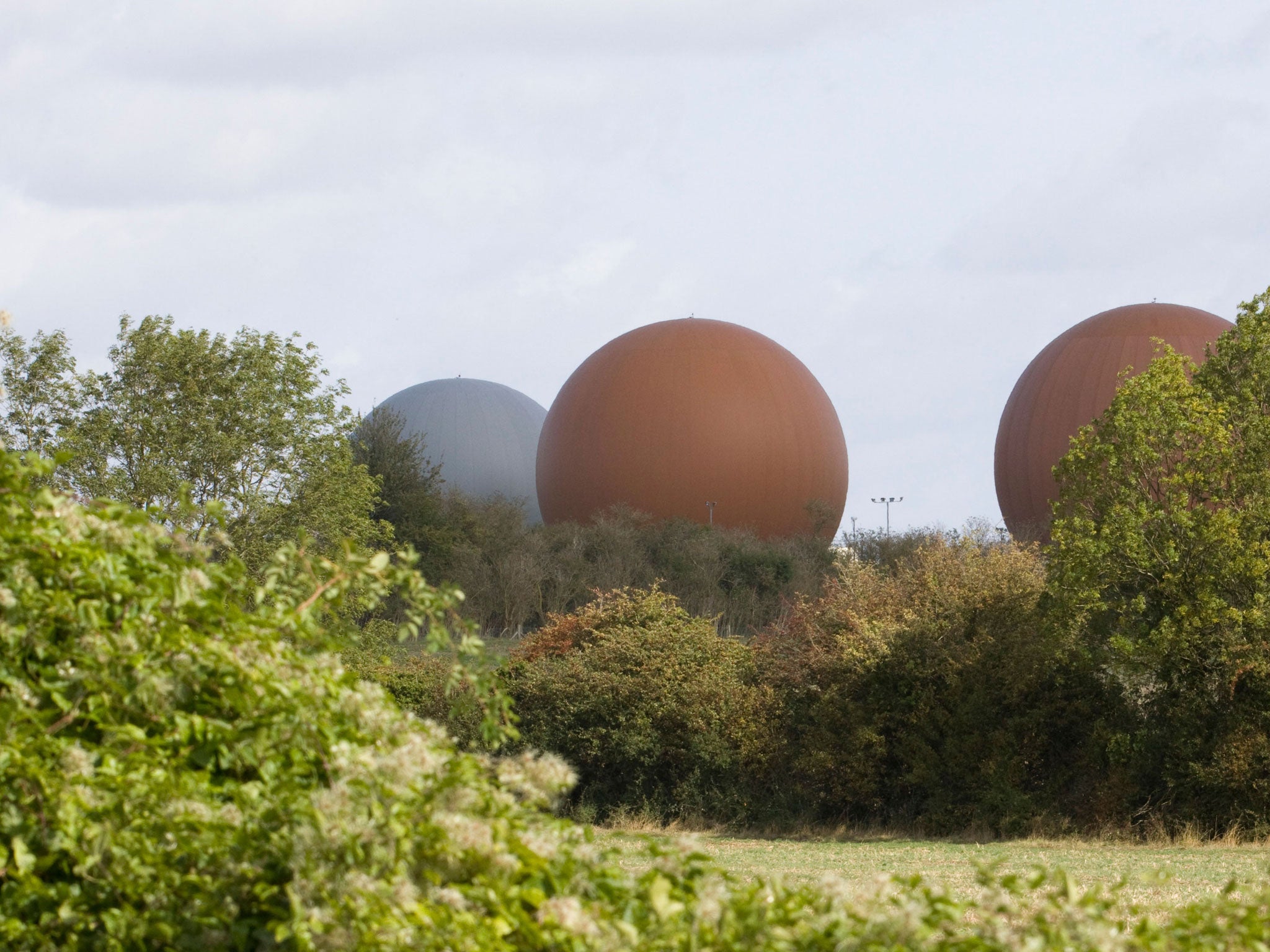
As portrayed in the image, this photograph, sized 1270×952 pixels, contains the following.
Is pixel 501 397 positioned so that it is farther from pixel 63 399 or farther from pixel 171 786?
pixel 171 786

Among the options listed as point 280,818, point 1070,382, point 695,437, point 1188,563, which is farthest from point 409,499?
point 280,818

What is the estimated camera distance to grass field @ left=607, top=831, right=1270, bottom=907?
1209 cm

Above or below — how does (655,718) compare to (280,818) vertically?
below

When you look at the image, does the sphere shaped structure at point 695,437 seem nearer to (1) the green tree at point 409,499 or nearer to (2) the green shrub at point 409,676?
(1) the green tree at point 409,499

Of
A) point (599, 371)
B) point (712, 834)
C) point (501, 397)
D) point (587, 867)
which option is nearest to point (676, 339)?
point (599, 371)

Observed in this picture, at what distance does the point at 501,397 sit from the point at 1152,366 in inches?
1930

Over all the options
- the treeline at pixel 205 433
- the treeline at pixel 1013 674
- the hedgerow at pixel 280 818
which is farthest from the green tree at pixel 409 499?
the hedgerow at pixel 280 818

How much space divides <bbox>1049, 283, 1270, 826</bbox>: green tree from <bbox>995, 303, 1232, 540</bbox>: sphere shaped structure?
16.5 metres

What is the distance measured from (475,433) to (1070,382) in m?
31.6

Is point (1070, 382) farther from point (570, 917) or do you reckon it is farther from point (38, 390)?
point (570, 917)

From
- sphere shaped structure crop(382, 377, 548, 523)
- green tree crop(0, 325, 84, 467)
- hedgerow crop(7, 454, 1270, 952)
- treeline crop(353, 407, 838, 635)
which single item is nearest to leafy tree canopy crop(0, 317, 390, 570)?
green tree crop(0, 325, 84, 467)

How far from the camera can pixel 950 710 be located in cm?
1933

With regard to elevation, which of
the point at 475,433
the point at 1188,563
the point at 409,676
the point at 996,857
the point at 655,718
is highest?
the point at 475,433

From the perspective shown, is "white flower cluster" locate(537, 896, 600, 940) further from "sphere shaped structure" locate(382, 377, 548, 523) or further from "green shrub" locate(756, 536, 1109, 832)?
"sphere shaped structure" locate(382, 377, 548, 523)
